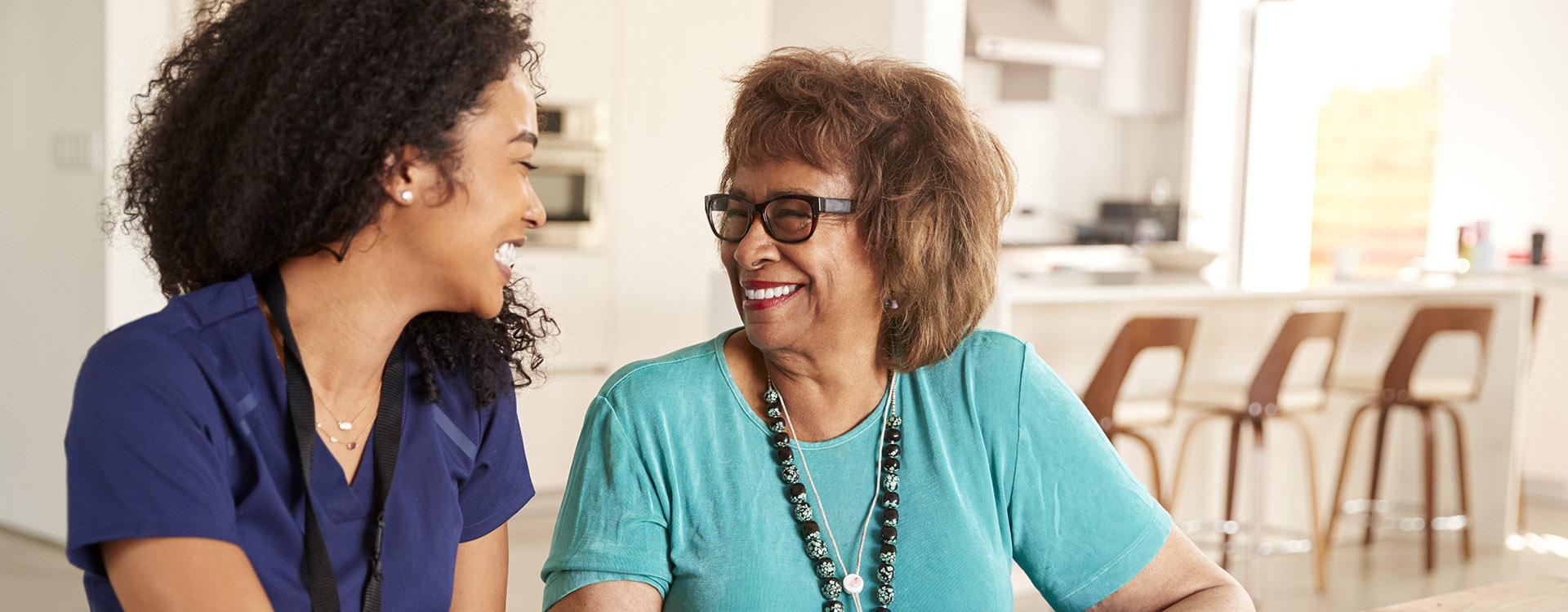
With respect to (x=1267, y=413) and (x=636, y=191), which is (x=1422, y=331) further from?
(x=636, y=191)

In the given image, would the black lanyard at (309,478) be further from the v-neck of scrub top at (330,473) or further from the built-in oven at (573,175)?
the built-in oven at (573,175)

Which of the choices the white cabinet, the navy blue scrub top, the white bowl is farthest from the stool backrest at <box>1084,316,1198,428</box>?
the white cabinet

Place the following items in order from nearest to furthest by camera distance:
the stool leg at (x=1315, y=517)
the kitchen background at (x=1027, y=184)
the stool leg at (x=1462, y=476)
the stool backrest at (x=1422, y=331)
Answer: the kitchen background at (x=1027, y=184) → the stool leg at (x=1315, y=517) → the stool backrest at (x=1422, y=331) → the stool leg at (x=1462, y=476)

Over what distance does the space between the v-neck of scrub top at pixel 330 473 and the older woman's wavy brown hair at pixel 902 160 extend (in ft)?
1.93

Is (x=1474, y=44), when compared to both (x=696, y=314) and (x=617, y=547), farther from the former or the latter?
(x=617, y=547)

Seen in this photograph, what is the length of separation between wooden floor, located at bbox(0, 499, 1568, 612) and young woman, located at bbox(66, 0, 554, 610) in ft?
8.81

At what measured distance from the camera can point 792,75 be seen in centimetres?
163

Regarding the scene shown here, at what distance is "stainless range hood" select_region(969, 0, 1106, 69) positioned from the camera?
7.09m

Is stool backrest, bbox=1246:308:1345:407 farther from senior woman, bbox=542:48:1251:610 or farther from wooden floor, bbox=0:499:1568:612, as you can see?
senior woman, bbox=542:48:1251:610

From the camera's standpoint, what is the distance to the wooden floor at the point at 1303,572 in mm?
3904

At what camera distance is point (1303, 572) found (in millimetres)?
4523

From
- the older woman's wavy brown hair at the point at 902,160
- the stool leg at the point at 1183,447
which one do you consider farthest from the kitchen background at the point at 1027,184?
the older woman's wavy brown hair at the point at 902,160

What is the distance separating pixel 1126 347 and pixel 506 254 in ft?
9.02

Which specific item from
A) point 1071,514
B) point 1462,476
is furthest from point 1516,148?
point 1071,514
